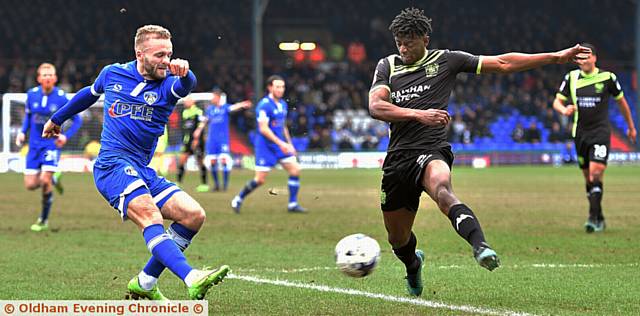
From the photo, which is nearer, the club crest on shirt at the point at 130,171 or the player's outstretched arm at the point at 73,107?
the club crest on shirt at the point at 130,171

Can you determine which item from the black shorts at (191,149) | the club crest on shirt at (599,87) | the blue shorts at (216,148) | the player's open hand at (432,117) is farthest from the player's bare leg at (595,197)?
the black shorts at (191,149)

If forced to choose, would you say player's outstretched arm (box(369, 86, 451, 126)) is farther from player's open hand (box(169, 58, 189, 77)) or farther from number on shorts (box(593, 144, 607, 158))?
number on shorts (box(593, 144, 607, 158))

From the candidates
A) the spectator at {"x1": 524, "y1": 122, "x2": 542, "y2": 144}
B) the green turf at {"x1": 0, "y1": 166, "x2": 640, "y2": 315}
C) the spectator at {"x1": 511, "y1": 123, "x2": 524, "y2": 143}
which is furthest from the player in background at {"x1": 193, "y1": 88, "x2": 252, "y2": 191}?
the spectator at {"x1": 524, "y1": 122, "x2": 542, "y2": 144}

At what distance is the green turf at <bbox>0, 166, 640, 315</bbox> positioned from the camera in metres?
7.33

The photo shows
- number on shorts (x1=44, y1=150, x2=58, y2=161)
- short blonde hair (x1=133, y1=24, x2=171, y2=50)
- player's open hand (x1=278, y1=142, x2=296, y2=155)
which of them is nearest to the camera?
short blonde hair (x1=133, y1=24, x2=171, y2=50)

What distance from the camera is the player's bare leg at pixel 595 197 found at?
1304cm

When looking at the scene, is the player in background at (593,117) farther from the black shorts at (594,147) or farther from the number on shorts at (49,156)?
the number on shorts at (49,156)

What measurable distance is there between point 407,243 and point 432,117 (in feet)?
3.89

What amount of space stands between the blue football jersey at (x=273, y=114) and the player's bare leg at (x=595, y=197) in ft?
19.6

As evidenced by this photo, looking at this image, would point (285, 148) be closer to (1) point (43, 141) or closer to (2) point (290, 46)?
(1) point (43, 141)

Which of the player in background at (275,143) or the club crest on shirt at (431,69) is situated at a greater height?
the club crest on shirt at (431,69)

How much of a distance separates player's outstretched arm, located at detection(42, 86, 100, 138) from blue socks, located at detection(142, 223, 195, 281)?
1.38 meters

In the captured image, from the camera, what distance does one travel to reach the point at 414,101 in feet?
23.9

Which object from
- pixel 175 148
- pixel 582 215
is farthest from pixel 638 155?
pixel 582 215
